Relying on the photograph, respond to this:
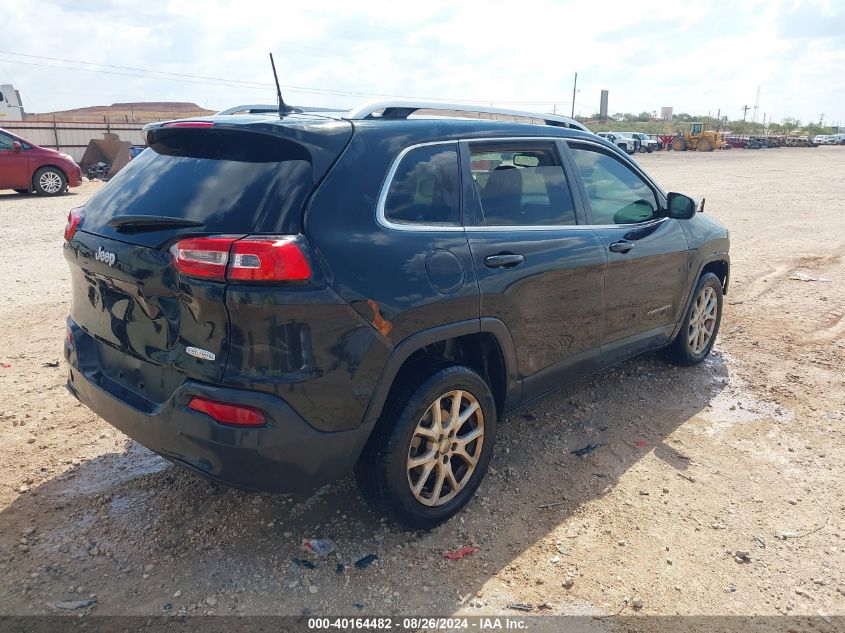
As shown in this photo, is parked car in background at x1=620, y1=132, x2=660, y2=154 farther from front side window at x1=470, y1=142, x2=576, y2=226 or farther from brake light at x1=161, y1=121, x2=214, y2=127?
brake light at x1=161, y1=121, x2=214, y2=127

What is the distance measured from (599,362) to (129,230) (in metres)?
2.78

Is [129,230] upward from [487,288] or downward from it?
upward

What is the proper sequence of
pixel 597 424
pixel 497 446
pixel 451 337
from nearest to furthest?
1. pixel 451 337
2. pixel 497 446
3. pixel 597 424

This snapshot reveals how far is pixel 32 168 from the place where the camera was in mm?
15227

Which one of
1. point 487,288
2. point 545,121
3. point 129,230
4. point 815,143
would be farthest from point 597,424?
point 815,143

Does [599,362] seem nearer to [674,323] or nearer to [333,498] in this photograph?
[674,323]

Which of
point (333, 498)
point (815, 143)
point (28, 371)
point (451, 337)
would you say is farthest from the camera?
point (815, 143)

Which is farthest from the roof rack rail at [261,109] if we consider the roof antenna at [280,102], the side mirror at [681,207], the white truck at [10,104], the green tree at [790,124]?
the green tree at [790,124]

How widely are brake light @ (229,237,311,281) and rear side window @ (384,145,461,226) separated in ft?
1.81

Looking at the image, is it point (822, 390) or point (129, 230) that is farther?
point (822, 390)

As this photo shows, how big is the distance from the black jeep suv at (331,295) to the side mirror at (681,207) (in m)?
1.14

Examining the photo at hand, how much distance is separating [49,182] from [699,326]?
15.4 metres

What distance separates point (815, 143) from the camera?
231ft

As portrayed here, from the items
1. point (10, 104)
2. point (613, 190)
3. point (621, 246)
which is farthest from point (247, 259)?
point (10, 104)
